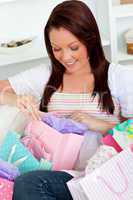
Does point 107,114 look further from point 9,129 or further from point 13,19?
point 13,19

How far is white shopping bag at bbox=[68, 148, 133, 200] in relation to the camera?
3.24 feet

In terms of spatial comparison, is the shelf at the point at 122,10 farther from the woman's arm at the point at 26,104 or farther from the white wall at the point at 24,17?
the woman's arm at the point at 26,104

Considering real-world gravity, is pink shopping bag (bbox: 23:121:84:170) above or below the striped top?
below

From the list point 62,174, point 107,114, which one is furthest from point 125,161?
point 107,114

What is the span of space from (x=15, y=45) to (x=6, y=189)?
76 centimetres

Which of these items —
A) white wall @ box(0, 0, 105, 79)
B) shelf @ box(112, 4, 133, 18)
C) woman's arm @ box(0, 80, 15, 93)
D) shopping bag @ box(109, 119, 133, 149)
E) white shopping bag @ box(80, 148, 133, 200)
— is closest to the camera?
white shopping bag @ box(80, 148, 133, 200)

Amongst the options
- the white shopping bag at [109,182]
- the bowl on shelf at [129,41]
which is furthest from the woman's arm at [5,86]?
the bowl on shelf at [129,41]

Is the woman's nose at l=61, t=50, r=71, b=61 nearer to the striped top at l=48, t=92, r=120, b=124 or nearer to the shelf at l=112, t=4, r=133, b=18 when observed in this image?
the striped top at l=48, t=92, r=120, b=124

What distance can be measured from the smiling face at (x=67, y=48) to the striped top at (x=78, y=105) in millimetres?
110

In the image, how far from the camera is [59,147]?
3.94ft

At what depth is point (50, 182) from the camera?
1.09 m

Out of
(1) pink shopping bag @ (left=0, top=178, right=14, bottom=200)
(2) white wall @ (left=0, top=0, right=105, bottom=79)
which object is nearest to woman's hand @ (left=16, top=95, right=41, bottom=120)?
(1) pink shopping bag @ (left=0, top=178, right=14, bottom=200)

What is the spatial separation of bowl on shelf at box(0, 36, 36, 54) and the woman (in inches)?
13.4

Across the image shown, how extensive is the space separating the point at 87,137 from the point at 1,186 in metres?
0.31
